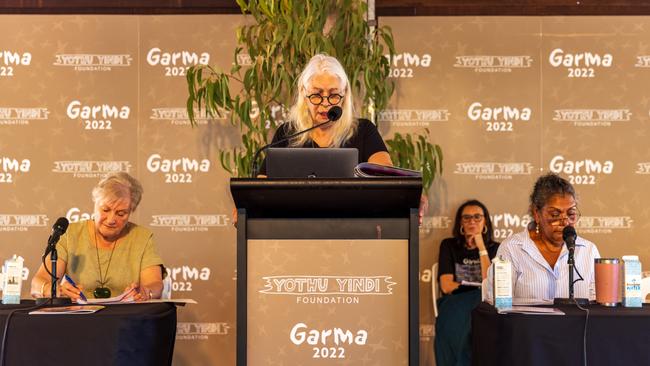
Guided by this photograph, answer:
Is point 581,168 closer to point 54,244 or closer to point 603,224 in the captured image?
point 603,224

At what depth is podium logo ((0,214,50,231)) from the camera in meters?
5.46

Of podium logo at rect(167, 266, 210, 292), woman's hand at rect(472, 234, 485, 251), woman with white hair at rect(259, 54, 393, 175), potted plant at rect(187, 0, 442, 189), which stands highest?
potted plant at rect(187, 0, 442, 189)

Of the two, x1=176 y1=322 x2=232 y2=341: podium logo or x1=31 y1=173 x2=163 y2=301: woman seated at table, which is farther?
x1=176 y1=322 x2=232 y2=341: podium logo

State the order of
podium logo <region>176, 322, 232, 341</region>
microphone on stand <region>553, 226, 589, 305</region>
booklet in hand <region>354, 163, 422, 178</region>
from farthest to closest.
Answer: podium logo <region>176, 322, 232, 341</region>, microphone on stand <region>553, 226, 589, 305</region>, booklet in hand <region>354, 163, 422, 178</region>

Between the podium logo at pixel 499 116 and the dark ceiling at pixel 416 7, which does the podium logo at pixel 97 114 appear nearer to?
the dark ceiling at pixel 416 7

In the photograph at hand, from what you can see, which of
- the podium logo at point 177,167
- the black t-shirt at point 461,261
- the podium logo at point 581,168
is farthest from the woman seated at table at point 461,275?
the podium logo at point 177,167

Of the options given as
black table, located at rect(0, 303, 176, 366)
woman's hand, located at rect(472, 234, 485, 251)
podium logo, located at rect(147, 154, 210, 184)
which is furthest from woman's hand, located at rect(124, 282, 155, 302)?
woman's hand, located at rect(472, 234, 485, 251)

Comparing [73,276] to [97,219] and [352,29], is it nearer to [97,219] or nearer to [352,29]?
[97,219]

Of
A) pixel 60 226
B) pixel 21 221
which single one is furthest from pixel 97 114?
pixel 60 226

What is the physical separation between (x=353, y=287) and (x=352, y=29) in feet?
9.50

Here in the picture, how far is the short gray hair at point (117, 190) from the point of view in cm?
371

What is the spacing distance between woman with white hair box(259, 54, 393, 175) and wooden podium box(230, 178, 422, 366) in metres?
0.88

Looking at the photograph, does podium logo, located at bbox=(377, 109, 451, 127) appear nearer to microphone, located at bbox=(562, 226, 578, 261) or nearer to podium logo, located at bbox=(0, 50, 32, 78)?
podium logo, located at bbox=(0, 50, 32, 78)

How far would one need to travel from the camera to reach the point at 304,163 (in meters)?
2.61
